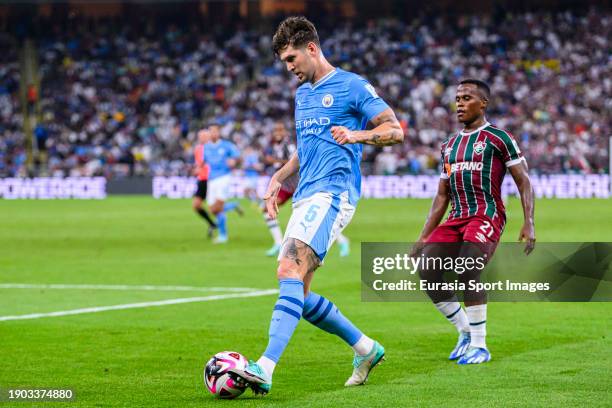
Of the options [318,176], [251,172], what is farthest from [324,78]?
[251,172]

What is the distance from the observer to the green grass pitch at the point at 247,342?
7.02 metres

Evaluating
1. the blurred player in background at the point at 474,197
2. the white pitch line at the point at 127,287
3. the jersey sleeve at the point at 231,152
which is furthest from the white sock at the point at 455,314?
the jersey sleeve at the point at 231,152

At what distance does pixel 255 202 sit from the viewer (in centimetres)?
3766

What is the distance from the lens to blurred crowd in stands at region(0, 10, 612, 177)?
4154 centimetres

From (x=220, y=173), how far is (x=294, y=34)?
1482cm

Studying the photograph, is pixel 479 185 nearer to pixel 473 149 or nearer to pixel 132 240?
pixel 473 149

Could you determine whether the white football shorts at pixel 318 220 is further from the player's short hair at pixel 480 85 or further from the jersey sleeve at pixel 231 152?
the jersey sleeve at pixel 231 152

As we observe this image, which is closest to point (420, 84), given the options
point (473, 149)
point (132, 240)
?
point (132, 240)

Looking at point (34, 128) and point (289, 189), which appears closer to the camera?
point (289, 189)

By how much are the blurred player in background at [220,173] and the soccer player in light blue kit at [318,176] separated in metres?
14.0

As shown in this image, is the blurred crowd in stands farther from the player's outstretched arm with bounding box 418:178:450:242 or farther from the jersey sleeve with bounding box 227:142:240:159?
the player's outstretched arm with bounding box 418:178:450:242

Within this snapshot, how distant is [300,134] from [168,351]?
2.53 metres

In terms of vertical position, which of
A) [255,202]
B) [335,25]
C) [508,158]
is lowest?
[255,202]

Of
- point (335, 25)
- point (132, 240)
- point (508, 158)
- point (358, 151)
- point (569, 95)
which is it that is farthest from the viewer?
point (335, 25)
